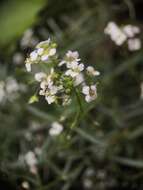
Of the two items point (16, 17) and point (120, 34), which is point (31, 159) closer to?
point (120, 34)

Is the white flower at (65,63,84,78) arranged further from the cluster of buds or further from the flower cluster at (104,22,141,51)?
the flower cluster at (104,22,141,51)

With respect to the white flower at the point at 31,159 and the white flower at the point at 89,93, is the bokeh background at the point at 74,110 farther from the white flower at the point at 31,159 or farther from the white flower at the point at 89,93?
the white flower at the point at 89,93

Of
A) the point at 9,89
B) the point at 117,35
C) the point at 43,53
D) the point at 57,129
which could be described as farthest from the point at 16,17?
the point at 43,53

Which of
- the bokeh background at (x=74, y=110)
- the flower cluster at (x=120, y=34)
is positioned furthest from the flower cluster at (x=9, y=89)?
the flower cluster at (x=120, y=34)

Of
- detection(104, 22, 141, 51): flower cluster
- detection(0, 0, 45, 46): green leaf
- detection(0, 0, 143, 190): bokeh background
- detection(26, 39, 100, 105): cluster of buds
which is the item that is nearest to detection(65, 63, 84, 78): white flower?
A: detection(26, 39, 100, 105): cluster of buds

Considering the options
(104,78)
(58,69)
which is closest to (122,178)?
(104,78)

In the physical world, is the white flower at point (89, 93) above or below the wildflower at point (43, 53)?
below

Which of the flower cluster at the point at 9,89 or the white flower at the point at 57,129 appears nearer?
the white flower at the point at 57,129
